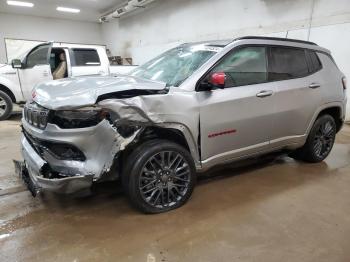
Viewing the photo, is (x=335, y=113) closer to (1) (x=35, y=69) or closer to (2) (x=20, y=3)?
(1) (x=35, y=69)

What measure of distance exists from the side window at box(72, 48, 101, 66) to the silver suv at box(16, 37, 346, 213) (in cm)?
423

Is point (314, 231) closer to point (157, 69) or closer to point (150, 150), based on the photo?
point (150, 150)

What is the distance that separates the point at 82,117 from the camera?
245 centimetres

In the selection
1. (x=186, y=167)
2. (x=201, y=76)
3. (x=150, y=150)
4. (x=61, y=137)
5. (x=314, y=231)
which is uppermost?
(x=201, y=76)

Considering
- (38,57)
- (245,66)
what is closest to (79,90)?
(245,66)

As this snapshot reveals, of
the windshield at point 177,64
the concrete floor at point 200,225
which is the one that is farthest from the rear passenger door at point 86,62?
the concrete floor at point 200,225

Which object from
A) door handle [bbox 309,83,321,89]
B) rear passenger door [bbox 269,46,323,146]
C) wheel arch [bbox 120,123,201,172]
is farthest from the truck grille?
door handle [bbox 309,83,321,89]

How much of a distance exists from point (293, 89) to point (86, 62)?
548cm

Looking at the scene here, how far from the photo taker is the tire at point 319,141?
4.00 meters

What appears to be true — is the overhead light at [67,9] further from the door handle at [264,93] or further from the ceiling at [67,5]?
the door handle at [264,93]

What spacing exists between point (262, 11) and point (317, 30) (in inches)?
71.2

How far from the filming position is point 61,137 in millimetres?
2428

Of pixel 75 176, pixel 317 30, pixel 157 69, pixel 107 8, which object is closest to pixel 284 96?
pixel 157 69

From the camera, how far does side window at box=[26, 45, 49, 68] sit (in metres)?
7.33
